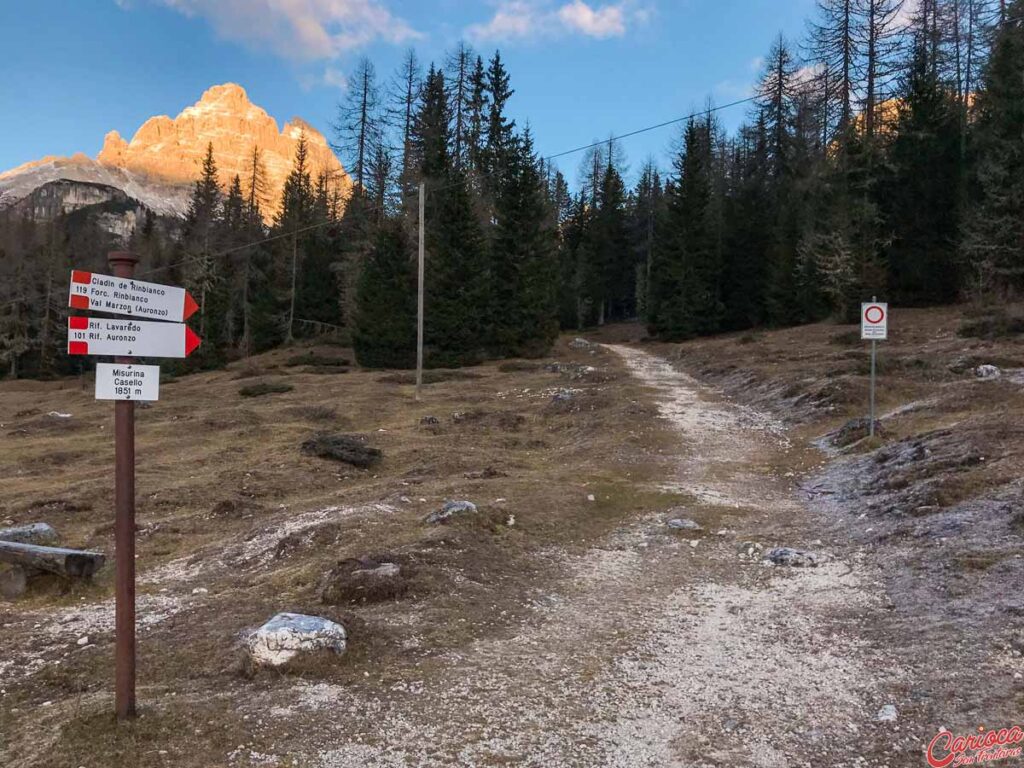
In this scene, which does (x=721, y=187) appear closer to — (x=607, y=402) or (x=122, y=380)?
(x=607, y=402)

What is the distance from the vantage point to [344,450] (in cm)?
1575

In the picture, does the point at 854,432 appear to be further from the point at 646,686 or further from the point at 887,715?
the point at 646,686

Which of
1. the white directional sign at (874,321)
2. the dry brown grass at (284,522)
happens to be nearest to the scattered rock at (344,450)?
the dry brown grass at (284,522)

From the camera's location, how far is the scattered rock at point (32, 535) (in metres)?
9.39

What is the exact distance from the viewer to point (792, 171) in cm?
5019

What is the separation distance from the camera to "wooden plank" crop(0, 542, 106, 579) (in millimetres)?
7574

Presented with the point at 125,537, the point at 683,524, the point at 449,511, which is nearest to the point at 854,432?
the point at 683,524

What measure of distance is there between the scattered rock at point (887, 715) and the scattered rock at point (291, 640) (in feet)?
12.2

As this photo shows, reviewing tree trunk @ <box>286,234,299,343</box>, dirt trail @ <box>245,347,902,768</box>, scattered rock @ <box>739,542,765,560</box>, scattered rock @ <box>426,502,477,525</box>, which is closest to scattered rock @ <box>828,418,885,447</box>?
scattered rock @ <box>739,542,765,560</box>

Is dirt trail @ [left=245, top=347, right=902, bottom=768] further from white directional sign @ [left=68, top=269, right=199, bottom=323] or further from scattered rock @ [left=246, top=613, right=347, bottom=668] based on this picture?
white directional sign @ [left=68, top=269, right=199, bottom=323]

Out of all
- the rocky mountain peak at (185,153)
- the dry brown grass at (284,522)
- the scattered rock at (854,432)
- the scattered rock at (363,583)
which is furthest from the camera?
the rocky mountain peak at (185,153)

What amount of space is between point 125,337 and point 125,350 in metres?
0.08

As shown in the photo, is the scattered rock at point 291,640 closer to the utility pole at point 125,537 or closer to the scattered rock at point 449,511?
the utility pole at point 125,537

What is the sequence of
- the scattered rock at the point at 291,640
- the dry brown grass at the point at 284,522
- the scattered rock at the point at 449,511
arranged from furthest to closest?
the scattered rock at the point at 449,511 < the scattered rock at the point at 291,640 < the dry brown grass at the point at 284,522
